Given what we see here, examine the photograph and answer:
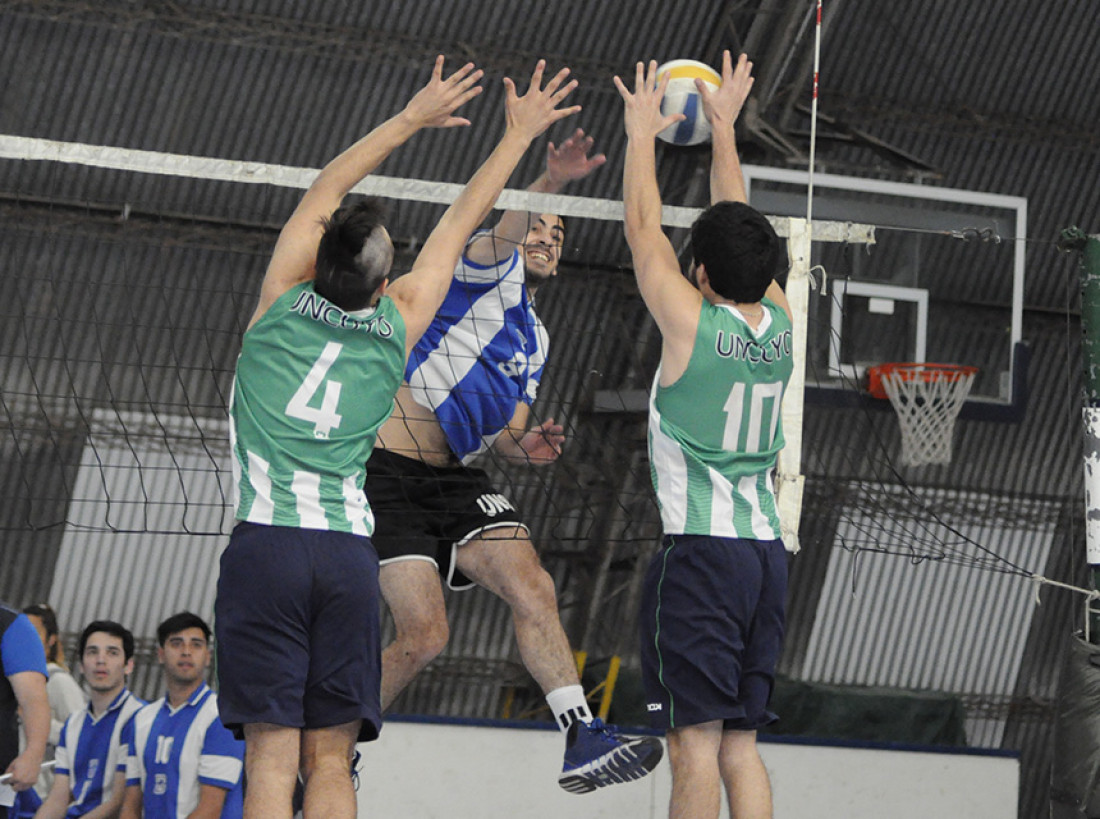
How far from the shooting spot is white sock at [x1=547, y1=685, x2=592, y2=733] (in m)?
4.89

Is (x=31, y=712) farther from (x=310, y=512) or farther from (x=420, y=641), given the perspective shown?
(x=310, y=512)

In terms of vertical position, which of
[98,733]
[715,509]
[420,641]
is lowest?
[98,733]

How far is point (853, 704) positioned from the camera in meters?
12.0

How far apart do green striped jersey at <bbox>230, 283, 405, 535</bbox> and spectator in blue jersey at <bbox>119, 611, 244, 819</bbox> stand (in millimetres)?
2456

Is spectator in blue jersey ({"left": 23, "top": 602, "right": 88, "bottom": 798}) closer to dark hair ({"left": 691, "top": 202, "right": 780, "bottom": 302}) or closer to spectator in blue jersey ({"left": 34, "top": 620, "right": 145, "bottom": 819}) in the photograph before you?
spectator in blue jersey ({"left": 34, "top": 620, "right": 145, "bottom": 819})

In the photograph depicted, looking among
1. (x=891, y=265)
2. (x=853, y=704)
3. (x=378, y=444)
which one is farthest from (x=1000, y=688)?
(x=378, y=444)

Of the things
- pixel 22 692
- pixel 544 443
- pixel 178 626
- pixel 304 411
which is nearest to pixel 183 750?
pixel 178 626

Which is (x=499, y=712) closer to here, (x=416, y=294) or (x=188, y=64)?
(x=188, y=64)

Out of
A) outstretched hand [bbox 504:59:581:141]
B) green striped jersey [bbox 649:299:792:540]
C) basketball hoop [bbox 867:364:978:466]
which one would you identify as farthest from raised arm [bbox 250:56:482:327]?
basketball hoop [bbox 867:364:978:466]

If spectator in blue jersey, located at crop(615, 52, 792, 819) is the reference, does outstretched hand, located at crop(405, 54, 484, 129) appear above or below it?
above

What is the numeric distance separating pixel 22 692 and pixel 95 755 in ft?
4.81

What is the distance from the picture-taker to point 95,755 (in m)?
7.02

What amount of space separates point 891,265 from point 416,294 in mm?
7843

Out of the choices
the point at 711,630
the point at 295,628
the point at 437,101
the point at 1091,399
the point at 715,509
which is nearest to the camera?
the point at 295,628
